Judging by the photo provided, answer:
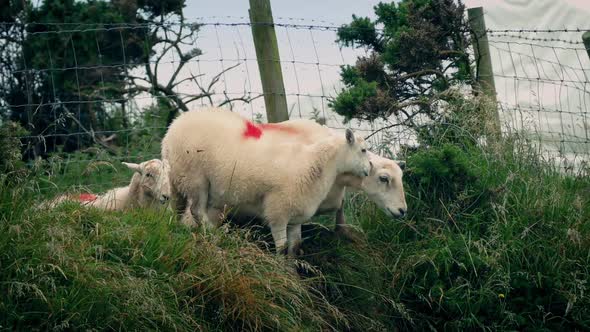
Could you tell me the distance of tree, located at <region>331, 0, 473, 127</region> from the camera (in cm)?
938

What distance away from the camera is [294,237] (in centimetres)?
777

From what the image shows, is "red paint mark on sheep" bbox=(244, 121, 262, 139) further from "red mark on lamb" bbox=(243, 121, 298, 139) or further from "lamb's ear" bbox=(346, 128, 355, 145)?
"lamb's ear" bbox=(346, 128, 355, 145)

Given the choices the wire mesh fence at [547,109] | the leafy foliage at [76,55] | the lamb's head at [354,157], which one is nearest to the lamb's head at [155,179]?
the lamb's head at [354,157]

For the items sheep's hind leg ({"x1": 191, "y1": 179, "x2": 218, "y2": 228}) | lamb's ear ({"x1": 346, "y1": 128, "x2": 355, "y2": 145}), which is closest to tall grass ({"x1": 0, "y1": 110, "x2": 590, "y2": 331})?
sheep's hind leg ({"x1": 191, "y1": 179, "x2": 218, "y2": 228})

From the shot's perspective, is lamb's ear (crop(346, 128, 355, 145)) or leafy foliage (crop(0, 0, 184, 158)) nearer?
lamb's ear (crop(346, 128, 355, 145))

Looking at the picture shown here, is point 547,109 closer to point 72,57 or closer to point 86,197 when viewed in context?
point 86,197

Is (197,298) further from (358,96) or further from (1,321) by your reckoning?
(358,96)

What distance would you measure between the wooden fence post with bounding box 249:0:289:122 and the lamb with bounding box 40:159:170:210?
143cm

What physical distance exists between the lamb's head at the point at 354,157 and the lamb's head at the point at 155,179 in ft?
4.34

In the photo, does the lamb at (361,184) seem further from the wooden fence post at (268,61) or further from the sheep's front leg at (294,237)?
the wooden fence post at (268,61)

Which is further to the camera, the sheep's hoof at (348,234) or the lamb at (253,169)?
the sheep's hoof at (348,234)

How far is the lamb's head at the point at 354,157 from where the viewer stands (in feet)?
26.3

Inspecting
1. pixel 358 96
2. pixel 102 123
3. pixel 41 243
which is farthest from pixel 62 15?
pixel 41 243

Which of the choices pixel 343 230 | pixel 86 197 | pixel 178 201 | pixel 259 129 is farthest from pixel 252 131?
pixel 86 197
